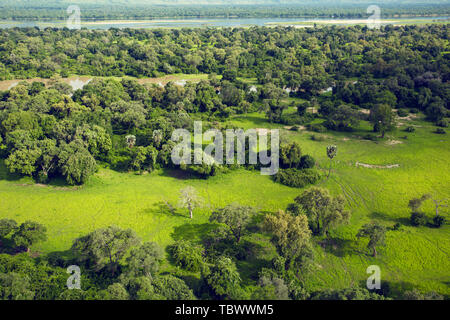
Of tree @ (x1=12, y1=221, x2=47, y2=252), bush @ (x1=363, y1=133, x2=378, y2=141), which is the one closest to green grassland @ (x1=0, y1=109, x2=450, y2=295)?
tree @ (x1=12, y1=221, x2=47, y2=252)

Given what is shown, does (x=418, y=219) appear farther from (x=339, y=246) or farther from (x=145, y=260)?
(x=145, y=260)

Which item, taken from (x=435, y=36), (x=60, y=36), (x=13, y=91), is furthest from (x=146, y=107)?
(x=435, y=36)

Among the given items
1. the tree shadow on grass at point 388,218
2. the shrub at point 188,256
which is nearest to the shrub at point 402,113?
the tree shadow on grass at point 388,218

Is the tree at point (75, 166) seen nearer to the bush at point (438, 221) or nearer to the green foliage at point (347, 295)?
the green foliage at point (347, 295)

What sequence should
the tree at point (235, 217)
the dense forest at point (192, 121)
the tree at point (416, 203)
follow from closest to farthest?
the dense forest at point (192, 121) < the tree at point (235, 217) < the tree at point (416, 203)

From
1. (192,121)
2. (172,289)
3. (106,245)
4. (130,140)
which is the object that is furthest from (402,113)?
(106,245)
